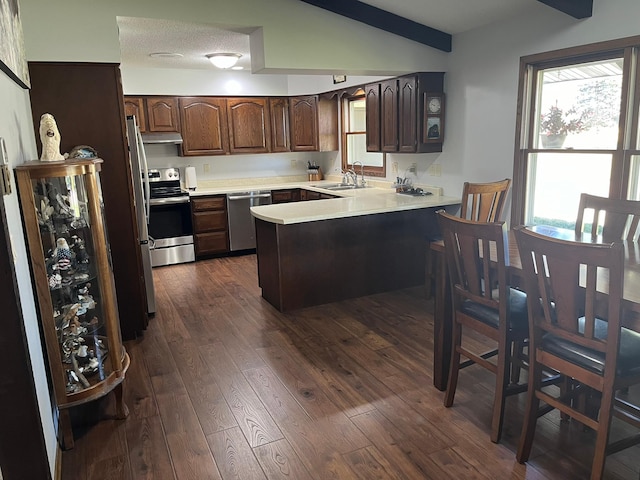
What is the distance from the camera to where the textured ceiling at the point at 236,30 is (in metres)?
3.52

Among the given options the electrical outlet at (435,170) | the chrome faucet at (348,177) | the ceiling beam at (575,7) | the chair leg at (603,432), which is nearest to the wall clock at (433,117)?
the electrical outlet at (435,170)

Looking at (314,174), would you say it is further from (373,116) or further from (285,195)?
(373,116)

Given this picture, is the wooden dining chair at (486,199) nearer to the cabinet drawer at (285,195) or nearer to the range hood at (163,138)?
the cabinet drawer at (285,195)

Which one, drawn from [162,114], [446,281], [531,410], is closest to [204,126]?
[162,114]

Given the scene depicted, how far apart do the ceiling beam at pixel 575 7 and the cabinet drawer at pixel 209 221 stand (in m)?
4.11

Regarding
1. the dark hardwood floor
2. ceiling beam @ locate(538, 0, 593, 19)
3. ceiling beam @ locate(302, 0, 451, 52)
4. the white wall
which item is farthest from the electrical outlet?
the white wall

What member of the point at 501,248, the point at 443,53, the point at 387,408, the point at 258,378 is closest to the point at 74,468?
the point at 258,378

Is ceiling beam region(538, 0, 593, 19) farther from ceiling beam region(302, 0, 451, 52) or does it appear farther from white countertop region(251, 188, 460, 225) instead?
white countertop region(251, 188, 460, 225)

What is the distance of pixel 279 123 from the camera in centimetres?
634

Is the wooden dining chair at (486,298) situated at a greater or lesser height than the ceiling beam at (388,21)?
lesser

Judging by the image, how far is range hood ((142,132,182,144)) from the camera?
551cm

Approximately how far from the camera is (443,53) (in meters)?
4.35

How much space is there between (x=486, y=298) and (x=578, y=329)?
45 cm

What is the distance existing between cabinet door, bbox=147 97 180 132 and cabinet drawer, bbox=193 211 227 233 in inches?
43.8
